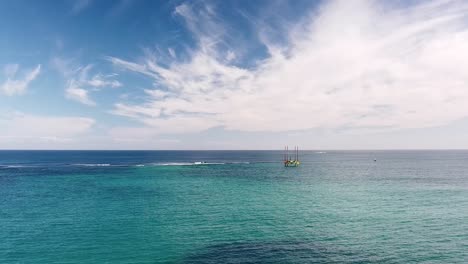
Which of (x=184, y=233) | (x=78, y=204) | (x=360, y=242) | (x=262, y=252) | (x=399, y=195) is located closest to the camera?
(x=262, y=252)

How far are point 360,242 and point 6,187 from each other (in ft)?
297

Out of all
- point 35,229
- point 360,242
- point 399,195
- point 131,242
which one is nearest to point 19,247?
point 35,229

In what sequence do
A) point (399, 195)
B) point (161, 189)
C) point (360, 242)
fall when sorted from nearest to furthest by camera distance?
point (360, 242) → point (399, 195) → point (161, 189)

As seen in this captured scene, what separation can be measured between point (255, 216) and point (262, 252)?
16164 mm

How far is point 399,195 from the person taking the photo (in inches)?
2739

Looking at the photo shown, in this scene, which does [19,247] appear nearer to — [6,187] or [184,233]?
[184,233]

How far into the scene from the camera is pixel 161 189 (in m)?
80.1

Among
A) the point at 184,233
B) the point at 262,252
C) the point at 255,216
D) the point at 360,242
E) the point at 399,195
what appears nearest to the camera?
the point at 262,252

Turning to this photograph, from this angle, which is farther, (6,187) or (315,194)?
(6,187)

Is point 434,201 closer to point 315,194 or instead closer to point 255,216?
point 315,194

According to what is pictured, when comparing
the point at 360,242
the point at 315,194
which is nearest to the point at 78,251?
the point at 360,242

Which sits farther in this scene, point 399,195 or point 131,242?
point 399,195

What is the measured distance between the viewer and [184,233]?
41844 mm

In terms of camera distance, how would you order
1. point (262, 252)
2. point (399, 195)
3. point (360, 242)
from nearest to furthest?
point (262, 252)
point (360, 242)
point (399, 195)
